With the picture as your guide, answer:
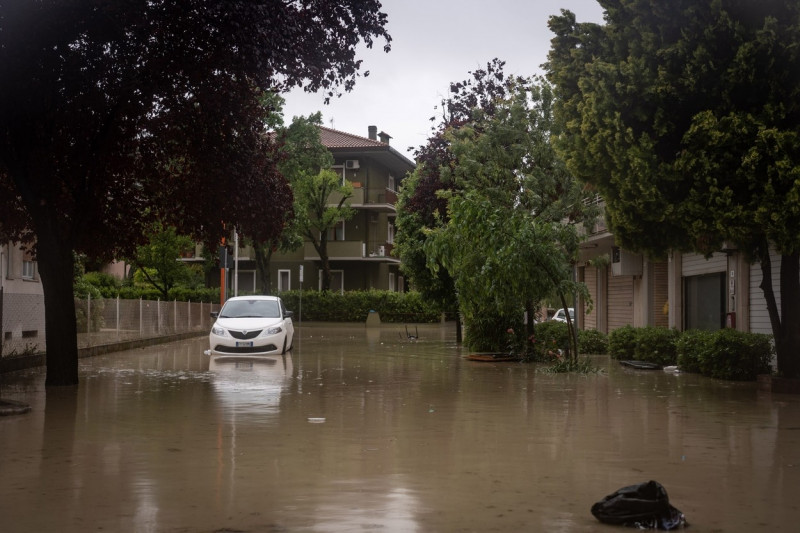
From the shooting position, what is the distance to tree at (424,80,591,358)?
20750 mm

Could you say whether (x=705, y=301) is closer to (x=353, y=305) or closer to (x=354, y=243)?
(x=353, y=305)

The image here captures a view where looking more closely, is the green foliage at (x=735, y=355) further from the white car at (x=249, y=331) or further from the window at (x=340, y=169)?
the window at (x=340, y=169)

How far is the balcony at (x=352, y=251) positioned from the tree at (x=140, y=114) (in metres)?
44.3

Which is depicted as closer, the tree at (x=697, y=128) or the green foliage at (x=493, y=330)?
the tree at (x=697, y=128)

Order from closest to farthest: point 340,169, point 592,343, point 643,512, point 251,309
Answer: point 643,512 → point 251,309 → point 592,343 → point 340,169

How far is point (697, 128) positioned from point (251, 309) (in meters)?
15.3

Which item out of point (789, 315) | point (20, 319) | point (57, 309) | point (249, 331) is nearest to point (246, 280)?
point (249, 331)

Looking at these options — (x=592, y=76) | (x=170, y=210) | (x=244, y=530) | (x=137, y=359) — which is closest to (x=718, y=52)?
(x=592, y=76)

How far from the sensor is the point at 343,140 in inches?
2648

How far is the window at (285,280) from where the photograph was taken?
65.4m

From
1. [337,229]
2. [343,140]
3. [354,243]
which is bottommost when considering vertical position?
[354,243]

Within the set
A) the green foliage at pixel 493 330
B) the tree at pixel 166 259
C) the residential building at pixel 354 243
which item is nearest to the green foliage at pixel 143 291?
the tree at pixel 166 259

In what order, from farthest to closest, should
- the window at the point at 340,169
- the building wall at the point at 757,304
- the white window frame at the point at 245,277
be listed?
1. the white window frame at the point at 245,277
2. the window at the point at 340,169
3. the building wall at the point at 757,304

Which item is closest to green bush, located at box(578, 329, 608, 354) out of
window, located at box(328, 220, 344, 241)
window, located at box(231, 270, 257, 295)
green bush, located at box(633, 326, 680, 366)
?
green bush, located at box(633, 326, 680, 366)
